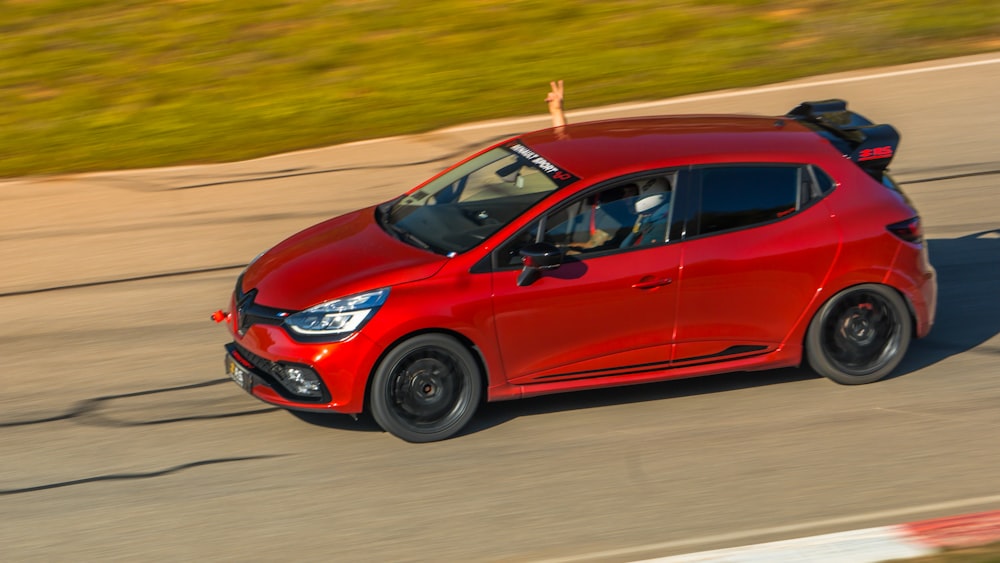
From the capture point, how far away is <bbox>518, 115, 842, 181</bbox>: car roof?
699cm

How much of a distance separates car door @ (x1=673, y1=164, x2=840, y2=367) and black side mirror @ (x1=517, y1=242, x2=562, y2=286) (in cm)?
81

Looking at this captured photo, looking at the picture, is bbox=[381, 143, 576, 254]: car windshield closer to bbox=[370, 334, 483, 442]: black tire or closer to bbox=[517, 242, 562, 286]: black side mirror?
bbox=[517, 242, 562, 286]: black side mirror

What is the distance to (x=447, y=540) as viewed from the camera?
5.69 meters

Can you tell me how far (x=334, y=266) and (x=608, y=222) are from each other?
1.62 metres

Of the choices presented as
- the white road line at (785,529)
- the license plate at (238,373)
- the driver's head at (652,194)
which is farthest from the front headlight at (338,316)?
the white road line at (785,529)

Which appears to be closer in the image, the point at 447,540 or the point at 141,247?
the point at 447,540

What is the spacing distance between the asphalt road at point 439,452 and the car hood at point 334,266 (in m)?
0.83

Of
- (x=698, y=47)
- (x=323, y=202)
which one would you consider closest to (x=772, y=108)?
(x=698, y=47)

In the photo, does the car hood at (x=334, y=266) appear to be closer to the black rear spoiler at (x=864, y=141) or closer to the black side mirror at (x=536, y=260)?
the black side mirror at (x=536, y=260)

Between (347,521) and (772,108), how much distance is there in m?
8.83

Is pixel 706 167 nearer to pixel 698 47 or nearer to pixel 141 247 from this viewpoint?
pixel 141 247

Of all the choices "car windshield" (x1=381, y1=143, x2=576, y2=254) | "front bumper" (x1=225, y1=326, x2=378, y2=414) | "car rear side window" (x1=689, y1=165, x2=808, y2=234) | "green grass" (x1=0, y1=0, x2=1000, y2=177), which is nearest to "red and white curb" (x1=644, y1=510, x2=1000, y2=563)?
"front bumper" (x1=225, y1=326, x2=378, y2=414)

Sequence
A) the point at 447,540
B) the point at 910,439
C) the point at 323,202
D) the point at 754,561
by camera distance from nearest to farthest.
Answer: the point at 754,561, the point at 447,540, the point at 910,439, the point at 323,202

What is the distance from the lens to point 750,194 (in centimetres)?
706
